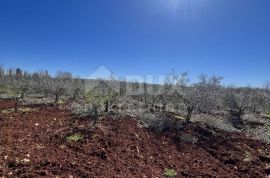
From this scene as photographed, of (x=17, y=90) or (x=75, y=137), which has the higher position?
(x=17, y=90)

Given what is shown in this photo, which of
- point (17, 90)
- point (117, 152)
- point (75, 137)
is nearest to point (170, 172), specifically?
point (117, 152)

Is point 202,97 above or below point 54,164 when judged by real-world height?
above

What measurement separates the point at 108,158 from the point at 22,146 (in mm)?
2930

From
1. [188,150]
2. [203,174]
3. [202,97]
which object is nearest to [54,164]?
[203,174]

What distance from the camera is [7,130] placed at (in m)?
12.1

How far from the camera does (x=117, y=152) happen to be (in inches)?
412

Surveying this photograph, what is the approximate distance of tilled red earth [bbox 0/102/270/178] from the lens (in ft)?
27.5

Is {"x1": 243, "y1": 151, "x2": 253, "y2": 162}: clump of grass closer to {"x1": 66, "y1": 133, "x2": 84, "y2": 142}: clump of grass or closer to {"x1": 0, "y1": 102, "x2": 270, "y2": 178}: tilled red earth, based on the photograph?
{"x1": 0, "y1": 102, "x2": 270, "y2": 178}: tilled red earth

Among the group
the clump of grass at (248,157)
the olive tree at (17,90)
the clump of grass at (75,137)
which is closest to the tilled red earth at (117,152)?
the clump of grass at (248,157)

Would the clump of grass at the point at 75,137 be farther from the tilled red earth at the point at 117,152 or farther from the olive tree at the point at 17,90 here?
the olive tree at the point at 17,90

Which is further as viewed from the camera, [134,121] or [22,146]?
[134,121]

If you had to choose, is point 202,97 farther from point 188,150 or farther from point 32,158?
point 32,158

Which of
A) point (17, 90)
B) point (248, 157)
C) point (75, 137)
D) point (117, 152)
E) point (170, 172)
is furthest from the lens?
point (17, 90)

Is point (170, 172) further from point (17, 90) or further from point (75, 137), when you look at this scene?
point (17, 90)
